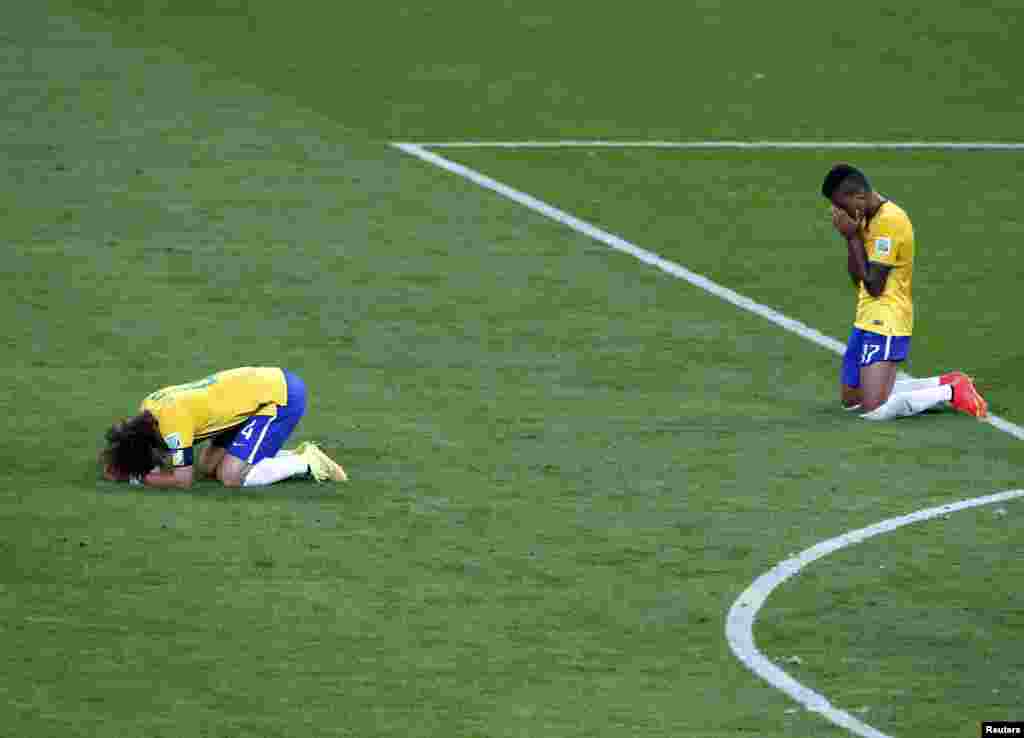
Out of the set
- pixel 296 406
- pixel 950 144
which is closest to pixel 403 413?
pixel 296 406

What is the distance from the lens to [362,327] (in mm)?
18891

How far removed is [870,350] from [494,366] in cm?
318

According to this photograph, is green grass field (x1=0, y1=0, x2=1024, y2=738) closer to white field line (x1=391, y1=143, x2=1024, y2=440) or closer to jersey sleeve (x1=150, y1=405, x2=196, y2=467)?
white field line (x1=391, y1=143, x2=1024, y2=440)

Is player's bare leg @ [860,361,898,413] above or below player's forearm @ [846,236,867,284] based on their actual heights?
below

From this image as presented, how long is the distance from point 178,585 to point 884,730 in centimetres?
411

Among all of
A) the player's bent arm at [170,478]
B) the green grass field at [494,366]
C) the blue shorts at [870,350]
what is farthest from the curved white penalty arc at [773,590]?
the player's bent arm at [170,478]

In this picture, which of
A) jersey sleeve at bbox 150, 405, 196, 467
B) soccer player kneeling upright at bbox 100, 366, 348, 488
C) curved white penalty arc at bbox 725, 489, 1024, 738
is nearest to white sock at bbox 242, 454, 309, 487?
soccer player kneeling upright at bbox 100, 366, 348, 488

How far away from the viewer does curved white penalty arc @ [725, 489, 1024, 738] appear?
1059cm

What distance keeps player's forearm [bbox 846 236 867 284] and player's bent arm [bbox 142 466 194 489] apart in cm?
529

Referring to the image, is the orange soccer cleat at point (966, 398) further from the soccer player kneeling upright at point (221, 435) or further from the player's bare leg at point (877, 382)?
the soccer player kneeling upright at point (221, 435)

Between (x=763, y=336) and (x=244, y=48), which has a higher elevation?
(x=244, y=48)

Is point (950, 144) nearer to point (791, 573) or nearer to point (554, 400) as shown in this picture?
point (554, 400)

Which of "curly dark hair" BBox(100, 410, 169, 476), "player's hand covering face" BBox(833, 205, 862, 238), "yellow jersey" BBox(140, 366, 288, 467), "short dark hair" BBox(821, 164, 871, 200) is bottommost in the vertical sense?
"curly dark hair" BBox(100, 410, 169, 476)

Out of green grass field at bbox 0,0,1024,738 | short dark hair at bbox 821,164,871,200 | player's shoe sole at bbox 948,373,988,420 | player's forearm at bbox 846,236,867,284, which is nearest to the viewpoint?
green grass field at bbox 0,0,1024,738
